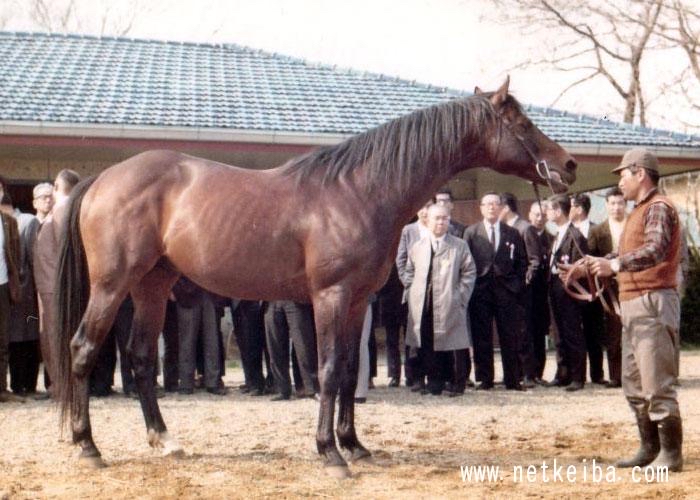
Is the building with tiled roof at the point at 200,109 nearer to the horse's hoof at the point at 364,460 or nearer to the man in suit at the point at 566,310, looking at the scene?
the man in suit at the point at 566,310

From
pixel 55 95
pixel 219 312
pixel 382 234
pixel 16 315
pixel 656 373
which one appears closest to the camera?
pixel 656 373

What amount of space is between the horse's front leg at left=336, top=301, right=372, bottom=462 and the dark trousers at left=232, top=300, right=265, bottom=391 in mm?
3380

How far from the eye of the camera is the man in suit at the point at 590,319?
9.93 metres

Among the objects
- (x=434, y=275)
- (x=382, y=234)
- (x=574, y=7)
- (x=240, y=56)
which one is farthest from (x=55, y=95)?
(x=574, y=7)

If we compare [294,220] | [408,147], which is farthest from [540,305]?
[294,220]

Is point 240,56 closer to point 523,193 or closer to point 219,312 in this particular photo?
point 523,193

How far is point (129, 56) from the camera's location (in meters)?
16.9

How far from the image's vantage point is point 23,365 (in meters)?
9.13

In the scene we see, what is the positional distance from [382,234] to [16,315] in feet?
15.8

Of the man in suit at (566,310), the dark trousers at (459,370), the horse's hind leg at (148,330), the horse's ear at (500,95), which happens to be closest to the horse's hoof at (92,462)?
the horse's hind leg at (148,330)

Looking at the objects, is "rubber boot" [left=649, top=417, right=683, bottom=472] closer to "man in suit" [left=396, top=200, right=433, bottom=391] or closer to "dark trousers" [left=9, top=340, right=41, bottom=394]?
"man in suit" [left=396, top=200, right=433, bottom=391]

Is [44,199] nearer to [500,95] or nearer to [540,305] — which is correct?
[500,95]

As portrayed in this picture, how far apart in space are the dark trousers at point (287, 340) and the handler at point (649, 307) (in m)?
3.60
